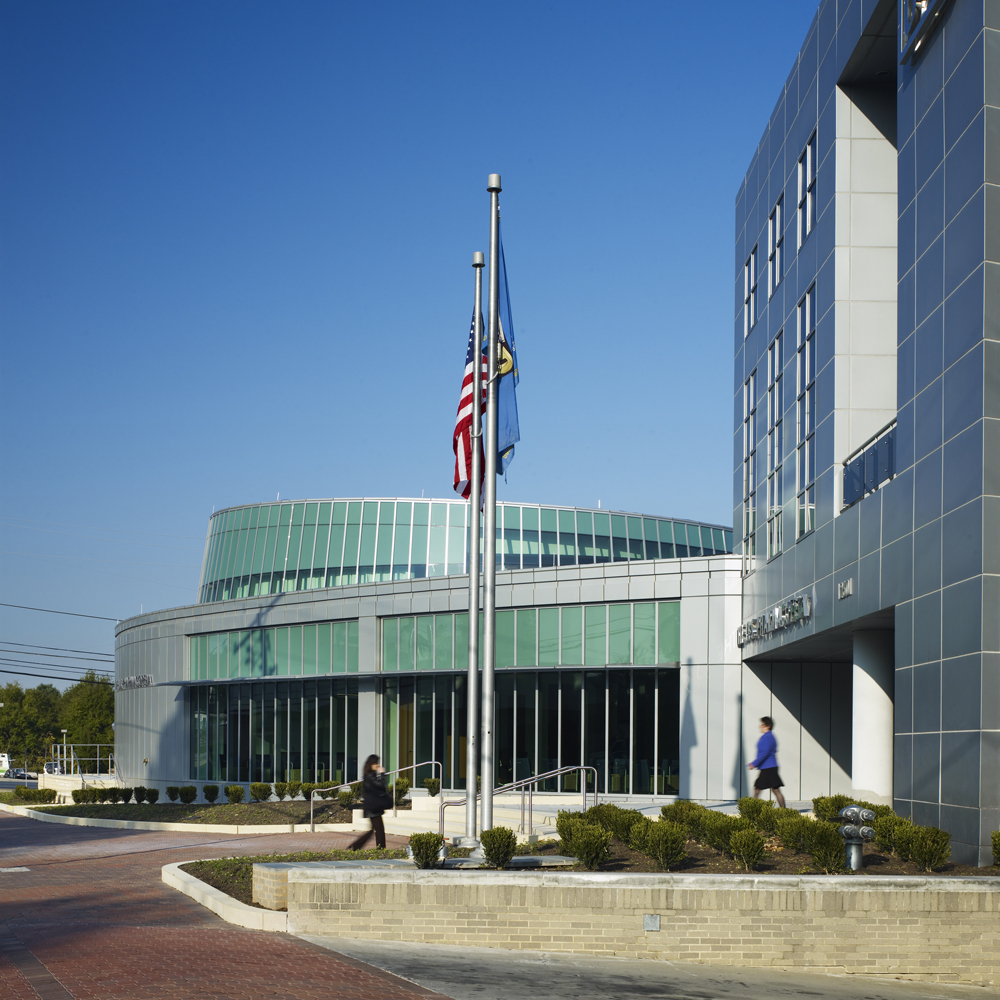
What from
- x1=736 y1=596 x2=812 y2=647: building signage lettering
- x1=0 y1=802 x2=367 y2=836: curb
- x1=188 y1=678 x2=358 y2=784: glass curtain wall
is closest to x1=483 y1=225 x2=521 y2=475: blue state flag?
x1=736 y1=596 x2=812 y2=647: building signage lettering

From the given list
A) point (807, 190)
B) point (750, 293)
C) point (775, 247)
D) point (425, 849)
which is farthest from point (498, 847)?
point (750, 293)

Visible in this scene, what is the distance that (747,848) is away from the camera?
13.4 metres

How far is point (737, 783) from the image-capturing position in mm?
28438

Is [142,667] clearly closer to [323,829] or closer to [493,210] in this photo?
[323,829]

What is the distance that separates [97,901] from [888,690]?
1326 cm

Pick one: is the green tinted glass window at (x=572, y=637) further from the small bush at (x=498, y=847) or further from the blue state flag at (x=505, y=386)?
the small bush at (x=498, y=847)

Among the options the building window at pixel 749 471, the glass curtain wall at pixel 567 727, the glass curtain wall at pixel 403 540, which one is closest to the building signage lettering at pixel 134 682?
the glass curtain wall at pixel 403 540

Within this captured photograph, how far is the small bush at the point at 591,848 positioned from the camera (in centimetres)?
1361

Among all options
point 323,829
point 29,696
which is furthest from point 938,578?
point 29,696

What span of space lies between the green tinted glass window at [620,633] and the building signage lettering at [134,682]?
22.8 metres

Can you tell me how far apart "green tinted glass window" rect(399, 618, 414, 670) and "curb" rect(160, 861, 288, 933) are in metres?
20.0

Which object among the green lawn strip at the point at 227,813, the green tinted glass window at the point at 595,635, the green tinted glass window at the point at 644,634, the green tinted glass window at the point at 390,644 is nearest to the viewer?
the green lawn strip at the point at 227,813

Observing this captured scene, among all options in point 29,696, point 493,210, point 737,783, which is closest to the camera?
point 493,210

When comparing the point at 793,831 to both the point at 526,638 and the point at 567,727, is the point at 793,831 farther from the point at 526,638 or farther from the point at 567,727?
the point at 526,638
